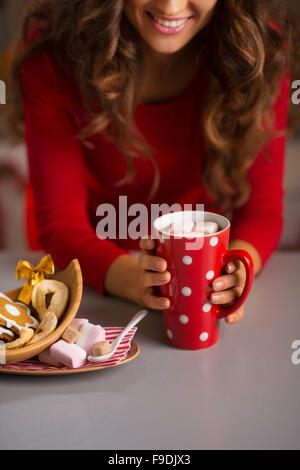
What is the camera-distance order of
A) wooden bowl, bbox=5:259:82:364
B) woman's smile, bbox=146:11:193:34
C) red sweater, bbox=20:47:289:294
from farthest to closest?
red sweater, bbox=20:47:289:294
woman's smile, bbox=146:11:193:34
wooden bowl, bbox=5:259:82:364

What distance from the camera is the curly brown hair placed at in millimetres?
955

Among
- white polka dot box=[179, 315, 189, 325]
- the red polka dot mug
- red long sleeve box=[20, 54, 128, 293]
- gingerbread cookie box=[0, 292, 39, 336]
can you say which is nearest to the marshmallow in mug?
the red polka dot mug

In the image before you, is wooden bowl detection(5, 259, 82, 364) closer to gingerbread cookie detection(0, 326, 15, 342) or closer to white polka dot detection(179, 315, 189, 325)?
gingerbread cookie detection(0, 326, 15, 342)

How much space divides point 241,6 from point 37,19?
1.50ft

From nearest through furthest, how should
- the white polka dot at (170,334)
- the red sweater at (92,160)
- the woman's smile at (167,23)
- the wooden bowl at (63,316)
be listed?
the wooden bowl at (63,316) → the white polka dot at (170,334) → the woman's smile at (167,23) → the red sweater at (92,160)

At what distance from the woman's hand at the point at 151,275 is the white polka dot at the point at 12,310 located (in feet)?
0.59

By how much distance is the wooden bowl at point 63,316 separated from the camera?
0.65m

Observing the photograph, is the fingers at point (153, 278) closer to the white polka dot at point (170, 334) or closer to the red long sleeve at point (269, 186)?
the white polka dot at point (170, 334)

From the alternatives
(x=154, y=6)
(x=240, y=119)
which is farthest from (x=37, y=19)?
(x=240, y=119)

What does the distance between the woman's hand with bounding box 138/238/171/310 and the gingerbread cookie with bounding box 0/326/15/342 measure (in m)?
0.20

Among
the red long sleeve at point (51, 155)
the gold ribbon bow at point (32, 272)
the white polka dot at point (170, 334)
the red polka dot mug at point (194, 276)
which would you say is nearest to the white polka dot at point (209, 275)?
the red polka dot mug at point (194, 276)

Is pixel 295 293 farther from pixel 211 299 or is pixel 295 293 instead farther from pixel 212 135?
pixel 212 135

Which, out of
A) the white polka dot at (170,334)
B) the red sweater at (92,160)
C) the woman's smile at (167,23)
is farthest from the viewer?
the red sweater at (92,160)

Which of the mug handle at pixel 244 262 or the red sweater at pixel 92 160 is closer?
the mug handle at pixel 244 262
